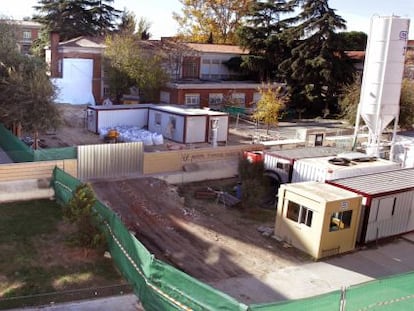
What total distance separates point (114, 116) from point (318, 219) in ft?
68.5

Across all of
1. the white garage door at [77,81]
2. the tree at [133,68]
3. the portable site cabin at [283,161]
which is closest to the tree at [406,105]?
the portable site cabin at [283,161]

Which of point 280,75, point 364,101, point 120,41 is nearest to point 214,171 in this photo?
point 364,101

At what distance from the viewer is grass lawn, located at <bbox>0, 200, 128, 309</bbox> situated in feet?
41.1

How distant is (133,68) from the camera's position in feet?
135

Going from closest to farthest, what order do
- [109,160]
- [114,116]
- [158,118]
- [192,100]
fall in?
[109,160], [114,116], [158,118], [192,100]

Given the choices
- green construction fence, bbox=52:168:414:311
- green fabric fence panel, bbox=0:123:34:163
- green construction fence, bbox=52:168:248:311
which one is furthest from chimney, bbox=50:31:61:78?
green construction fence, bbox=52:168:414:311

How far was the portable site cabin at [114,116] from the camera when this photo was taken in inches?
1307

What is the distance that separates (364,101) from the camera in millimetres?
26703

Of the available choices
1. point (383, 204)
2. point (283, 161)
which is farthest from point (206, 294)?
point (283, 161)

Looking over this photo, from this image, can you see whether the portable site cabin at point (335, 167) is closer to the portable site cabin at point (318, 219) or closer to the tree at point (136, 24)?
the portable site cabin at point (318, 219)

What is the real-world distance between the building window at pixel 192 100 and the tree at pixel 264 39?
939 centimetres

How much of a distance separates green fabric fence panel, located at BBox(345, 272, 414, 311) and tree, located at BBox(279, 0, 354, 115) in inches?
1471

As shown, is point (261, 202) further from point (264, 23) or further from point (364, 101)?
point (264, 23)

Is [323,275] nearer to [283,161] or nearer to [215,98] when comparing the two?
[283,161]
